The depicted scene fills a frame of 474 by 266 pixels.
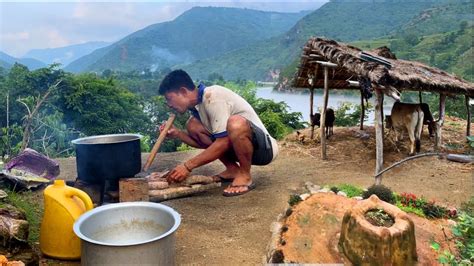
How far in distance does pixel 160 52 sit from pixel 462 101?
3073 inches

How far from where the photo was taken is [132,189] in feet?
10.7

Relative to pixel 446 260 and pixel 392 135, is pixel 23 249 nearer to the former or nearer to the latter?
pixel 446 260

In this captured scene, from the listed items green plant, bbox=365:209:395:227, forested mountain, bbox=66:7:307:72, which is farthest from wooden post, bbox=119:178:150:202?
forested mountain, bbox=66:7:307:72

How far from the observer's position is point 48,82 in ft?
56.2

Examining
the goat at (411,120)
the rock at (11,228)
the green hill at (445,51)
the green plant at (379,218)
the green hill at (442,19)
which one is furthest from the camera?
the green hill at (442,19)

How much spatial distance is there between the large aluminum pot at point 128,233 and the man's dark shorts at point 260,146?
1780 millimetres

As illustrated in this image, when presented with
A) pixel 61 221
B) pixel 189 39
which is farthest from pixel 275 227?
pixel 189 39

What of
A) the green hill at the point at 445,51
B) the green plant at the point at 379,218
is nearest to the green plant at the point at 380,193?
the green plant at the point at 379,218

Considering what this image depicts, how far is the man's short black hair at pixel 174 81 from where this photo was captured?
3.74 meters

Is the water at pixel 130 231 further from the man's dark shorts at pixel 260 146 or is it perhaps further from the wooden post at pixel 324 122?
the wooden post at pixel 324 122

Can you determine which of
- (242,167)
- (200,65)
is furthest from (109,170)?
(200,65)

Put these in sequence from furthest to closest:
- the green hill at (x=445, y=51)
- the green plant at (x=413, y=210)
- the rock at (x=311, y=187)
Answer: the green hill at (x=445, y=51), the rock at (x=311, y=187), the green plant at (x=413, y=210)

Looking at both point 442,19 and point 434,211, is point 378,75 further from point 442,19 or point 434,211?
point 442,19

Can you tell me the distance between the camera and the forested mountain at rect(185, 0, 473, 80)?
43062 mm
